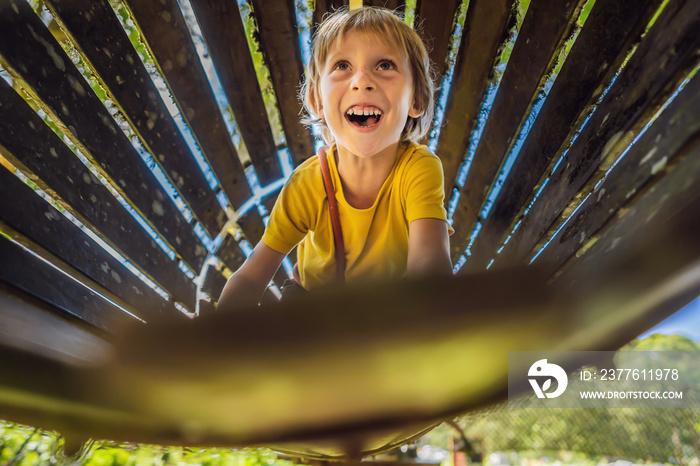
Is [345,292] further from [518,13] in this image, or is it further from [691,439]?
[691,439]

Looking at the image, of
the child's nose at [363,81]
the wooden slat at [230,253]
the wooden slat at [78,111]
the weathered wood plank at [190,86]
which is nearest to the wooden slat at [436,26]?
the child's nose at [363,81]

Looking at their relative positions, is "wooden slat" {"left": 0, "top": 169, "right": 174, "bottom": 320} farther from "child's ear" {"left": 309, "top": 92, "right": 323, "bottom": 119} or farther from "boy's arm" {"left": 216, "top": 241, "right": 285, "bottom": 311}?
"child's ear" {"left": 309, "top": 92, "right": 323, "bottom": 119}

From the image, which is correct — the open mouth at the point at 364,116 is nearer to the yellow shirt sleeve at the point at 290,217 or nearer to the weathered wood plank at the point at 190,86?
the yellow shirt sleeve at the point at 290,217

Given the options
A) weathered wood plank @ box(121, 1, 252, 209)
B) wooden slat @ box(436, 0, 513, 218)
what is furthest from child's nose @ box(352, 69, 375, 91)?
weathered wood plank @ box(121, 1, 252, 209)

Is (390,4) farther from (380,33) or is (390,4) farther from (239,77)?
(239,77)

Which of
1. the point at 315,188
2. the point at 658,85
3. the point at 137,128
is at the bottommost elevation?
the point at 658,85

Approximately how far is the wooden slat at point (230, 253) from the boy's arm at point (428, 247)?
3.17 ft

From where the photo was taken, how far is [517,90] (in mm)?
1173

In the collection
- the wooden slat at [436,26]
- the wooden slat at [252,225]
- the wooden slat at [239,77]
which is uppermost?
the wooden slat at [436,26]

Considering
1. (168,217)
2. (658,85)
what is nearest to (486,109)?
(658,85)

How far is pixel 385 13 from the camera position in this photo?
1.14 metres

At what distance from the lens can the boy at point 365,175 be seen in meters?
1.01

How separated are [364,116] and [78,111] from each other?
626mm

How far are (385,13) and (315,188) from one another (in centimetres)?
46
